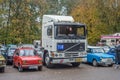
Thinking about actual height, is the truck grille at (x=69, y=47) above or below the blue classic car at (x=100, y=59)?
above

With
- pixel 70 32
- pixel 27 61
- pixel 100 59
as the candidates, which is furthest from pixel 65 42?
pixel 100 59

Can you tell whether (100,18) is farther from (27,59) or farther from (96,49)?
(27,59)

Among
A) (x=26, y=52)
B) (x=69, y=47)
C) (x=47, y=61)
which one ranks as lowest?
(x=47, y=61)

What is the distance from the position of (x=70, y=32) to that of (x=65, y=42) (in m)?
0.89

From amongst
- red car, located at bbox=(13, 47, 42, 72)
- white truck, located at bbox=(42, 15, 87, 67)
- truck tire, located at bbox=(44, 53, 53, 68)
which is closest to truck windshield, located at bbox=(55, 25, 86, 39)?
white truck, located at bbox=(42, 15, 87, 67)

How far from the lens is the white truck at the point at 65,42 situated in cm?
1956

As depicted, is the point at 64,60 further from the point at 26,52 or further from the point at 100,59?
the point at 100,59

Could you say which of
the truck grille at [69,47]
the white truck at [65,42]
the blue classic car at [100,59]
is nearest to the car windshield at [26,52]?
the white truck at [65,42]

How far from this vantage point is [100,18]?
5300 centimetres

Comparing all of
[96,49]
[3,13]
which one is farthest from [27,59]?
[3,13]

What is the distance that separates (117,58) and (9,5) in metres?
21.2

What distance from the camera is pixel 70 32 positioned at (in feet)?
65.6

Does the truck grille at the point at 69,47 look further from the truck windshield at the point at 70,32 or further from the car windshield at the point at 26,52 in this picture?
the car windshield at the point at 26,52

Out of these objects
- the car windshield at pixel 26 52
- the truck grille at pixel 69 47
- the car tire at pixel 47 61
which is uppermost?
the truck grille at pixel 69 47
